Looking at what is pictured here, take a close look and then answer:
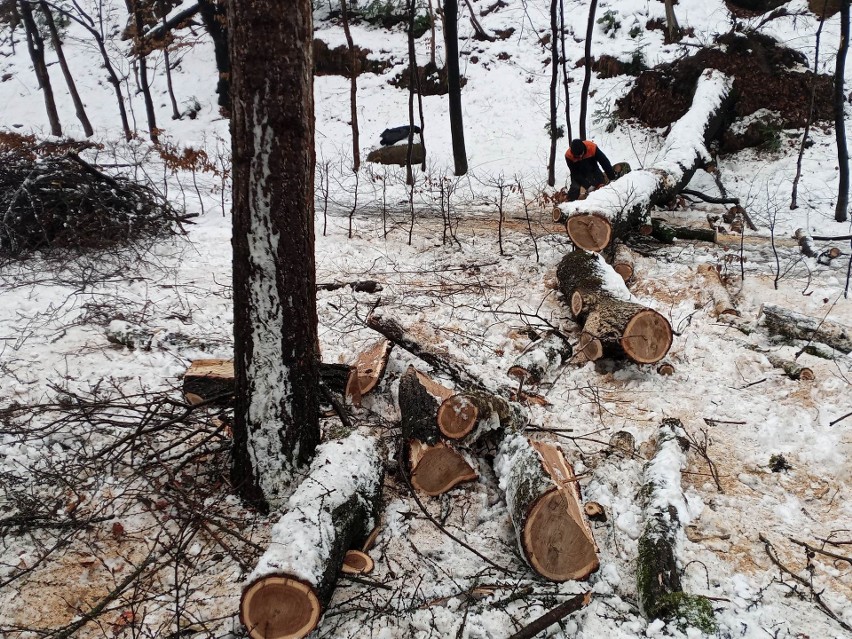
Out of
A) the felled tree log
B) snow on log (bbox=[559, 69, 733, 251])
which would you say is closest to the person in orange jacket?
snow on log (bbox=[559, 69, 733, 251])

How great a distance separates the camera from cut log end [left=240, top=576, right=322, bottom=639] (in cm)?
225

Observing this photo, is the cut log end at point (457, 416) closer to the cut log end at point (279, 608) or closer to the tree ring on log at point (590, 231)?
the cut log end at point (279, 608)

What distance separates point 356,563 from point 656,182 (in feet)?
25.1

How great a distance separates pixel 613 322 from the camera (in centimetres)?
482

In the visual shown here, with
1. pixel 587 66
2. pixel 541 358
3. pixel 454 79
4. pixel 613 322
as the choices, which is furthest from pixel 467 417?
pixel 454 79

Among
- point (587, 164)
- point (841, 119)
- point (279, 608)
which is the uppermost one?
point (841, 119)

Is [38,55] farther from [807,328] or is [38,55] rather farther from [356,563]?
[807,328]

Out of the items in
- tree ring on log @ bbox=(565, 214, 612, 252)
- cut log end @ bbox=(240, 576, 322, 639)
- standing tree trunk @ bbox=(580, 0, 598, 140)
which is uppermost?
standing tree trunk @ bbox=(580, 0, 598, 140)

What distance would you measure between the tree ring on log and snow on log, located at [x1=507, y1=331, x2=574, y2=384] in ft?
6.68

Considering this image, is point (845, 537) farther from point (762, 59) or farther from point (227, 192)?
point (762, 59)

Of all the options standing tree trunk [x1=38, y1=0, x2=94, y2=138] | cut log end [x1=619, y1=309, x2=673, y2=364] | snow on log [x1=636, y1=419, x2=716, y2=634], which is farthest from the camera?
standing tree trunk [x1=38, y1=0, x2=94, y2=138]

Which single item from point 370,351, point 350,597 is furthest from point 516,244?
point 350,597

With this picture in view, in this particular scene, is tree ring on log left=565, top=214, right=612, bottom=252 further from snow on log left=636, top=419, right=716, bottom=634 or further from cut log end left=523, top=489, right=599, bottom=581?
cut log end left=523, top=489, right=599, bottom=581

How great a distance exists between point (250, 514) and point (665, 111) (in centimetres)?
1332
